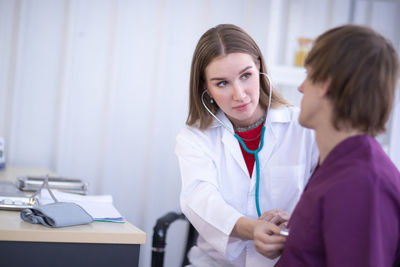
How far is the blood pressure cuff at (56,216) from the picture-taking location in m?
1.19

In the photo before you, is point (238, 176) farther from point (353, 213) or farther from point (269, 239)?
point (353, 213)

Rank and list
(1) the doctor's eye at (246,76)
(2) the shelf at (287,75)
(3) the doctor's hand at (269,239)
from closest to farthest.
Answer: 1. (3) the doctor's hand at (269,239)
2. (1) the doctor's eye at (246,76)
3. (2) the shelf at (287,75)

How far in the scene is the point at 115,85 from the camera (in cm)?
241

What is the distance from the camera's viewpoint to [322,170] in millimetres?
1049

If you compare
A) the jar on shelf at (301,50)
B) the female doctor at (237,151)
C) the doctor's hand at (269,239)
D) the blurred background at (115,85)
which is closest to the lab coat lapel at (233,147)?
the female doctor at (237,151)

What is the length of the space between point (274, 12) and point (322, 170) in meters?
1.59

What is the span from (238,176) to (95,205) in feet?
1.57

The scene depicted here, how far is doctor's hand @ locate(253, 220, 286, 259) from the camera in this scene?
1.12 m

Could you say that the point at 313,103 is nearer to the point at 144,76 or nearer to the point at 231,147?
the point at 231,147

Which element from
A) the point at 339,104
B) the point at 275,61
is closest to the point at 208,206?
the point at 339,104

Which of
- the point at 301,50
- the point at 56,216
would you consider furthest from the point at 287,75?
the point at 56,216

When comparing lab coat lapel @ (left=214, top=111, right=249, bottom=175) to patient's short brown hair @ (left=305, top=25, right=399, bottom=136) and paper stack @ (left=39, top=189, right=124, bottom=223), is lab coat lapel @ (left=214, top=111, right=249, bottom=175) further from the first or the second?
patient's short brown hair @ (left=305, top=25, right=399, bottom=136)

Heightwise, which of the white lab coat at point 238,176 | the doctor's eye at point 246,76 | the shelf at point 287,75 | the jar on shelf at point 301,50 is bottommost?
the white lab coat at point 238,176

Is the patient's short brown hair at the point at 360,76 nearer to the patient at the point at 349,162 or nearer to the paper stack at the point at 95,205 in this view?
the patient at the point at 349,162
